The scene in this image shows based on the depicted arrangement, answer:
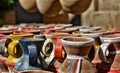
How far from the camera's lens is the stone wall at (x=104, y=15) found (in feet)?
9.60

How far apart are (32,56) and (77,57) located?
6.1 inches

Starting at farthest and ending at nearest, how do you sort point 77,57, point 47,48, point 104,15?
point 104,15, point 47,48, point 77,57

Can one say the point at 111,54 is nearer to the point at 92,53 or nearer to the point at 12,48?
the point at 92,53

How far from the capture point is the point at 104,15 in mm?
3053

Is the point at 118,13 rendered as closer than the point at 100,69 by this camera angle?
No

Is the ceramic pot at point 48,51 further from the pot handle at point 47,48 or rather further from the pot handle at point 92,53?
the pot handle at point 92,53

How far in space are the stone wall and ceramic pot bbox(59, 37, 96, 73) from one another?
6.10ft

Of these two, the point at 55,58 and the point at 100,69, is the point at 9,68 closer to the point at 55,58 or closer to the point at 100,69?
the point at 55,58

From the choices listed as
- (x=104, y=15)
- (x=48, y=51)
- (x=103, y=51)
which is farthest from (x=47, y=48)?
(x=104, y=15)

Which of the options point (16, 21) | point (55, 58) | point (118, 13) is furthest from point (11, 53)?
point (16, 21)

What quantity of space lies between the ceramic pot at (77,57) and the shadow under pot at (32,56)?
0.10 meters

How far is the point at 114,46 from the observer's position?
3.45ft

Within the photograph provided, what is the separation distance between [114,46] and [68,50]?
14cm

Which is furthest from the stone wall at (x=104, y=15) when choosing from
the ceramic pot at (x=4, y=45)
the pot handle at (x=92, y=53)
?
the pot handle at (x=92, y=53)
